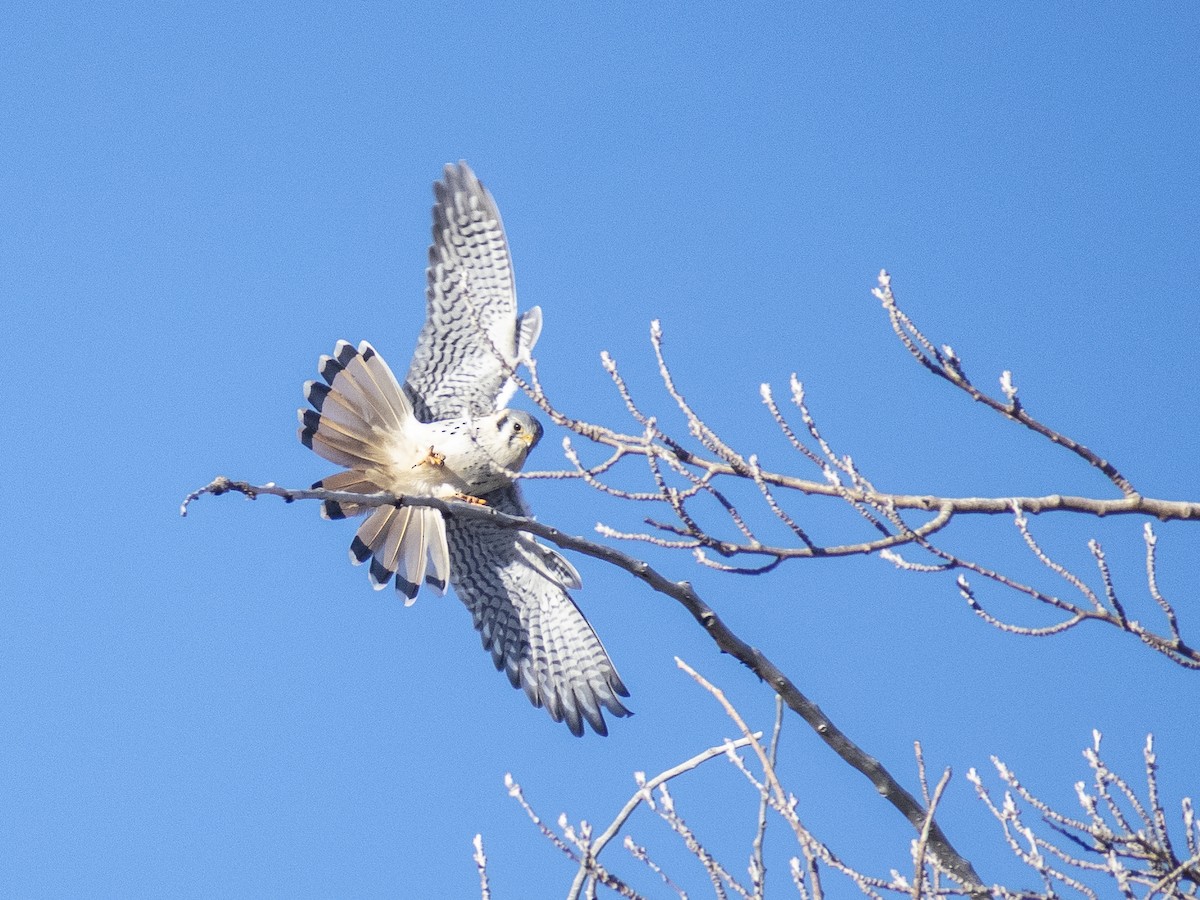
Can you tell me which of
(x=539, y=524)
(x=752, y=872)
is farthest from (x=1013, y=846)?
(x=539, y=524)

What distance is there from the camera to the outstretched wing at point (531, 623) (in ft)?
20.4

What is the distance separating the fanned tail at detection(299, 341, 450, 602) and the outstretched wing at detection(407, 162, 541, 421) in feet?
1.26

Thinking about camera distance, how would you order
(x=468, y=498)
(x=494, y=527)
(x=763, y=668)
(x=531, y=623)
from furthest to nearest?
(x=531, y=623), (x=494, y=527), (x=468, y=498), (x=763, y=668)

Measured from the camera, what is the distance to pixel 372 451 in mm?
A: 5633

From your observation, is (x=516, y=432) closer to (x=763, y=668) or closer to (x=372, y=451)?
(x=372, y=451)

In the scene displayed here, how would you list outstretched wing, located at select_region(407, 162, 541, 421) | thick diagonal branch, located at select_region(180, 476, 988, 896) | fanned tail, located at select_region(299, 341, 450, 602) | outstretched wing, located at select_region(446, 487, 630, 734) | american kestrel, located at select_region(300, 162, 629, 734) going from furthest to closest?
1. outstretched wing, located at select_region(446, 487, 630, 734)
2. outstretched wing, located at select_region(407, 162, 541, 421)
3. american kestrel, located at select_region(300, 162, 629, 734)
4. fanned tail, located at select_region(299, 341, 450, 602)
5. thick diagonal branch, located at select_region(180, 476, 988, 896)

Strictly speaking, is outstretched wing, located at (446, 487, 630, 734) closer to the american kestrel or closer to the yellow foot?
the american kestrel

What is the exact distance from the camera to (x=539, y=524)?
10.5 ft

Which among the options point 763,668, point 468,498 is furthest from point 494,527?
point 763,668

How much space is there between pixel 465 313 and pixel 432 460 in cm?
77

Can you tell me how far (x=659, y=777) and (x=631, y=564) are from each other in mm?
Result: 470

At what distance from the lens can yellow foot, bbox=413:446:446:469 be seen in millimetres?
5633

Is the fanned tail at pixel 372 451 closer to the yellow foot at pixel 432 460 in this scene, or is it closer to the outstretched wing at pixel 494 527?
the yellow foot at pixel 432 460

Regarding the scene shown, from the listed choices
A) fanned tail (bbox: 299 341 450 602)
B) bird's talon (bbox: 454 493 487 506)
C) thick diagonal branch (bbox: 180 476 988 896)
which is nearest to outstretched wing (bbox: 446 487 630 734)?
bird's talon (bbox: 454 493 487 506)
